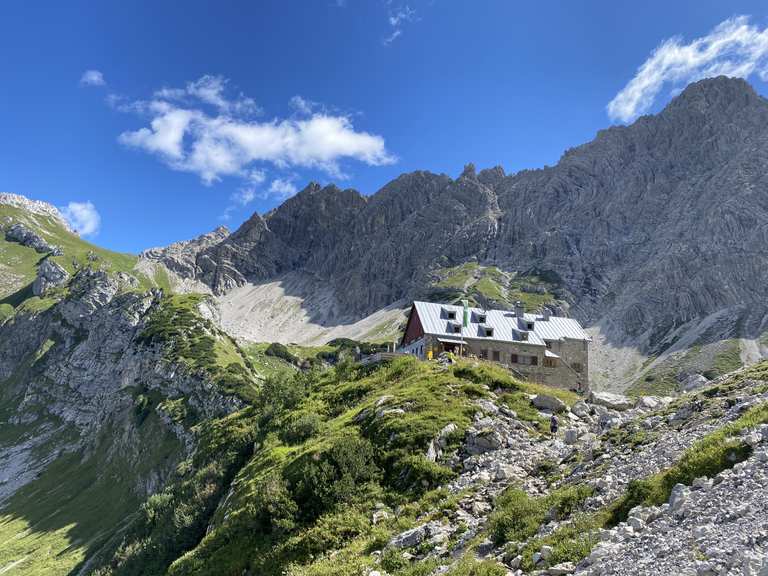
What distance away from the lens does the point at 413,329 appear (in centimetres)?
6688

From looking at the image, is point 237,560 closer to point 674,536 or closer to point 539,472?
point 539,472

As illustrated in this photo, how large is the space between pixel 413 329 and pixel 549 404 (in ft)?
111

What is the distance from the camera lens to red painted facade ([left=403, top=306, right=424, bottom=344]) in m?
63.7

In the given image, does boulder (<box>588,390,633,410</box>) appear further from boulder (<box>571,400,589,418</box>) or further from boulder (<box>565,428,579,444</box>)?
boulder (<box>565,428,579,444</box>)

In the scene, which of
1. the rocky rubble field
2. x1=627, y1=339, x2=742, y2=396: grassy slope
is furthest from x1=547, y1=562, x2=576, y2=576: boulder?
x1=627, y1=339, x2=742, y2=396: grassy slope

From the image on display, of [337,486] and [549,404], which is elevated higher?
[549,404]

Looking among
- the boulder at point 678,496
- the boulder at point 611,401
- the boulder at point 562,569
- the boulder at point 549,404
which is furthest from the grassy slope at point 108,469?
the boulder at point 678,496

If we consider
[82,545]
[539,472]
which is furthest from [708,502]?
[82,545]

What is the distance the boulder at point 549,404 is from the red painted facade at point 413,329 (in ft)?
93.7

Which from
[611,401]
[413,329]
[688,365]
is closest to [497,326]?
[413,329]

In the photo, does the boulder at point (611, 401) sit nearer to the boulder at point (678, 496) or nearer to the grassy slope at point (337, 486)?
the grassy slope at point (337, 486)

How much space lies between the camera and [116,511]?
294 ft

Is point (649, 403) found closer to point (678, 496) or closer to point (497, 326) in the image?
point (678, 496)

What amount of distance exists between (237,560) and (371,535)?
304 inches
